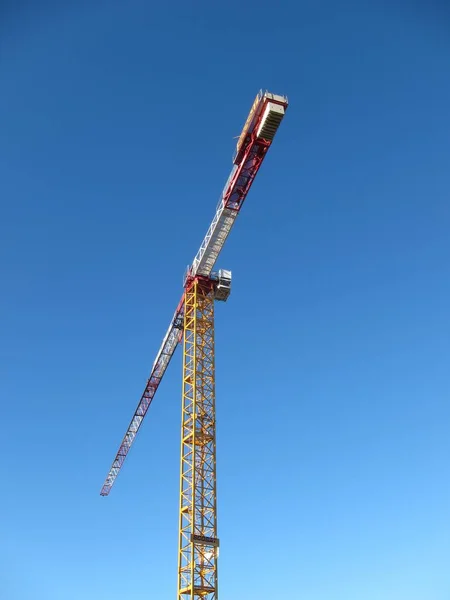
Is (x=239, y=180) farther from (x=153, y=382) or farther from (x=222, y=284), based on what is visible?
(x=153, y=382)

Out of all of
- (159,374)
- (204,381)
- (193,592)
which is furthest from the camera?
(159,374)

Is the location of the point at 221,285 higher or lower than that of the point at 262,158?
lower

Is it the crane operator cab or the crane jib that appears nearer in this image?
the crane jib

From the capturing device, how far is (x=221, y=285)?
48219mm

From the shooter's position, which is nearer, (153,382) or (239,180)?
(239,180)

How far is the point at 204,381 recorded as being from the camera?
45.5 m

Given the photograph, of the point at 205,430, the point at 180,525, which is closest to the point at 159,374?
the point at 205,430

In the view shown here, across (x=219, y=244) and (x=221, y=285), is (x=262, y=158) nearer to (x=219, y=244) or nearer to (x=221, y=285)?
(x=219, y=244)

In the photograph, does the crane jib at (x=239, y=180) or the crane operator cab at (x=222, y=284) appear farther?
the crane operator cab at (x=222, y=284)

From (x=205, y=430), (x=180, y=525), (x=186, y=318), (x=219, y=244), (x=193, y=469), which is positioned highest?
(x=219, y=244)

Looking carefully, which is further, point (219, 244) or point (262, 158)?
point (219, 244)

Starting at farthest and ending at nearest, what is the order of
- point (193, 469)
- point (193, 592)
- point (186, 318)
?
point (186, 318), point (193, 469), point (193, 592)

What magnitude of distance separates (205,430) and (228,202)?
50.5ft

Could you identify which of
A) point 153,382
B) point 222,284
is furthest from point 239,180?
point 153,382
